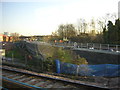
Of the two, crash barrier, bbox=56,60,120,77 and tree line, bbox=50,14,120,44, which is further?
tree line, bbox=50,14,120,44

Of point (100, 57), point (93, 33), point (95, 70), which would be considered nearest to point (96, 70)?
point (95, 70)

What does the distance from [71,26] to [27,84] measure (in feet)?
128

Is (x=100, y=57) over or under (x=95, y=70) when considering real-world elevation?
over

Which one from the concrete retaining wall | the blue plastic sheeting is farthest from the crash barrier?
the concrete retaining wall

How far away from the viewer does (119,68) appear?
8.50 metres

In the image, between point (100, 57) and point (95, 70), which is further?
point (100, 57)

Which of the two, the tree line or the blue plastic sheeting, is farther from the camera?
the tree line

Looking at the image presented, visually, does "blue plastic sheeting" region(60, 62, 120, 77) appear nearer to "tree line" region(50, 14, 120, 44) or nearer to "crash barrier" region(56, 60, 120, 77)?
"crash barrier" region(56, 60, 120, 77)

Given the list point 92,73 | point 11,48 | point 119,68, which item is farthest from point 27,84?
point 11,48

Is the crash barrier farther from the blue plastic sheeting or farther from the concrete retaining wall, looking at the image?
the concrete retaining wall

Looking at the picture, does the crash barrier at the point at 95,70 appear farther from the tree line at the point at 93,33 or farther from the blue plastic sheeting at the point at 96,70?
the tree line at the point at 93,33

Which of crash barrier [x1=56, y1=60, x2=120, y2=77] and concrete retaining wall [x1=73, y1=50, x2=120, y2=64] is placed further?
concrete retaining wall [x1=73, y1=50, x2=120, y2=64]

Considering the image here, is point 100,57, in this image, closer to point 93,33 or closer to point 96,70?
point 96,70

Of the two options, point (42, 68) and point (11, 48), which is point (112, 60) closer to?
point (42, 68)
